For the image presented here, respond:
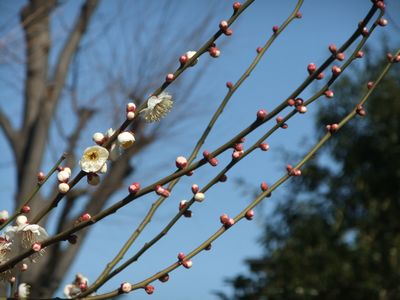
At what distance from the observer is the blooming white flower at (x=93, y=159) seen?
931mm

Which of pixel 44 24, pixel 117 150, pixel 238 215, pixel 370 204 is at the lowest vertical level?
pixel 238 215

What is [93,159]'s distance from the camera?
94 centimetres

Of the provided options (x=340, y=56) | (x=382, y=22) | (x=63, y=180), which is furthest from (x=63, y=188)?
(x=382, y=22)

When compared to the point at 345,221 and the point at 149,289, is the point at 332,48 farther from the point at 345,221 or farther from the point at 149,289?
the point at 345,221

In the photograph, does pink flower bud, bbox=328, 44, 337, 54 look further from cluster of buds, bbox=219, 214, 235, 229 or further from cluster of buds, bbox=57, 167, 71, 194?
cluster of buds, bbox=57, 167, 71, 194

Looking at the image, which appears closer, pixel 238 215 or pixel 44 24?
pixel 238 215

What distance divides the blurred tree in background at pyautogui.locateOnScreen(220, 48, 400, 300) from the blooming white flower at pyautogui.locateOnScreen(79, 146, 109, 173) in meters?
4.53

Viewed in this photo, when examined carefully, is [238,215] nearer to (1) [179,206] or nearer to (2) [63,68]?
(1) [179,206]

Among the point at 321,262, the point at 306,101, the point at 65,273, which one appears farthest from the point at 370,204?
the point at 306,101

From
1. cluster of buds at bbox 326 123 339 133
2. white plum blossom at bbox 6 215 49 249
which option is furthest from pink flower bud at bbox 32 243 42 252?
cluster of buds at bbox 326 123 339 133

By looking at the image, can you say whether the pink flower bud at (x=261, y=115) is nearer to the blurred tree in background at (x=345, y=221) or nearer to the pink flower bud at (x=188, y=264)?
the pink flower bud at (x=188, y=264)

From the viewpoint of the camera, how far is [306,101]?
1021mm

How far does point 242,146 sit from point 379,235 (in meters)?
4.81

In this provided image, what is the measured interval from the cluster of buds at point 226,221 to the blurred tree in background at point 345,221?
14.4 ft
